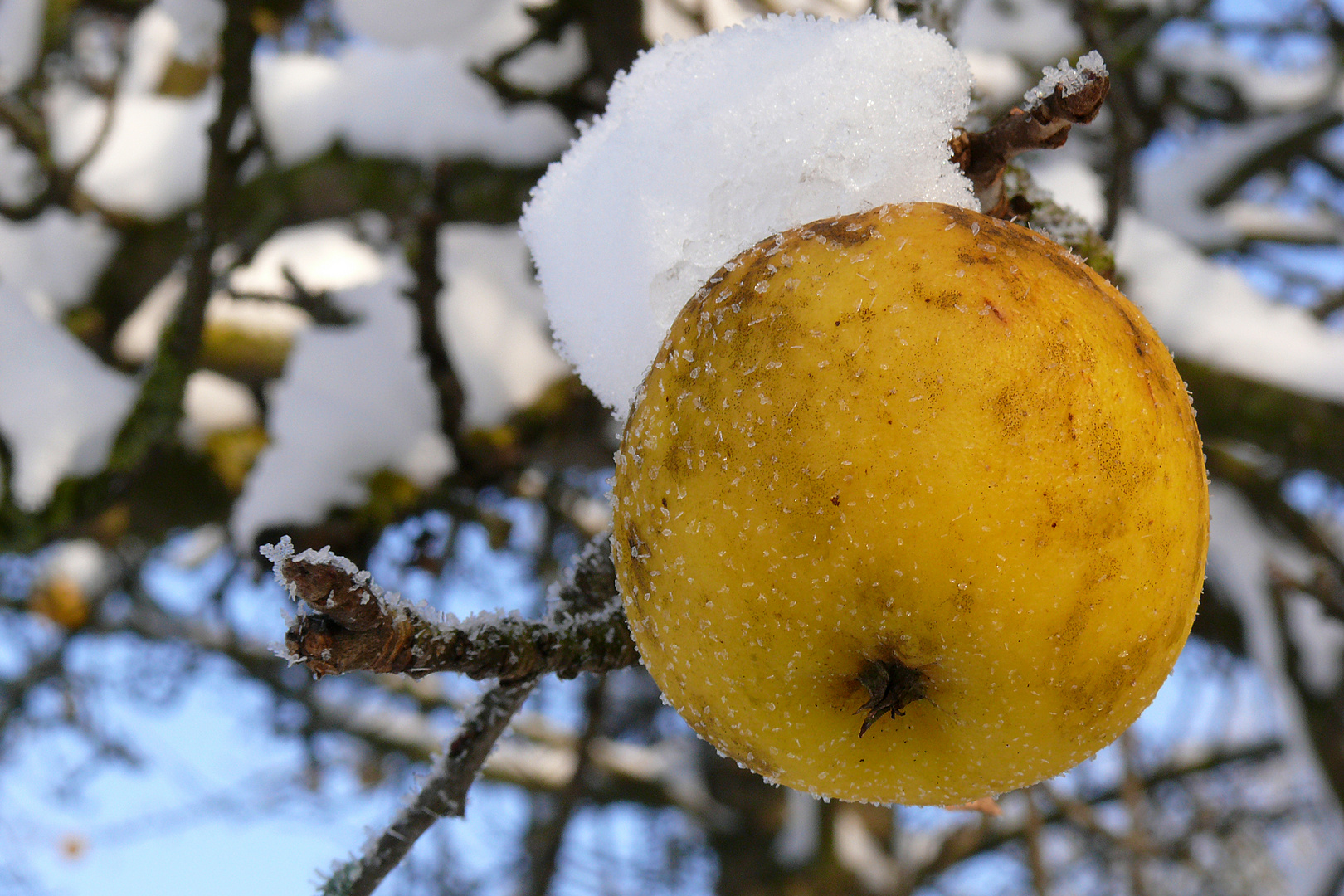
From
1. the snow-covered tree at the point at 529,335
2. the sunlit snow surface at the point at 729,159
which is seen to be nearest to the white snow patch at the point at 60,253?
the snow-covered tree at the point at 529,335

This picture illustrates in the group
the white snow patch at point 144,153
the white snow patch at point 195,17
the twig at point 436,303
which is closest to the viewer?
the twig at point 436,303

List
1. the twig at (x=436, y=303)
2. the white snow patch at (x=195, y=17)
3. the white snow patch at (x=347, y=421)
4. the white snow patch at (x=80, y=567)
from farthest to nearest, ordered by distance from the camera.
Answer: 1. the white snow patch at (x=80, y=567)
2. the white snow patch at (x=195, y=17)
3. the white snow patch at (x=347, y=421)
4. the twig at (x=436, y=303)

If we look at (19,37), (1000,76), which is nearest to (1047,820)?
(1000,76)

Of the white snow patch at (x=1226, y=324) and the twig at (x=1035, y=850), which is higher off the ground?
the white snow patch at (x=1226, y=324)

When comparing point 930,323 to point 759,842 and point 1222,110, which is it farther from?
point 759,842

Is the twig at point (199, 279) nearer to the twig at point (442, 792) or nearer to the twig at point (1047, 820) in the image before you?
the twig at point (442, 792)
